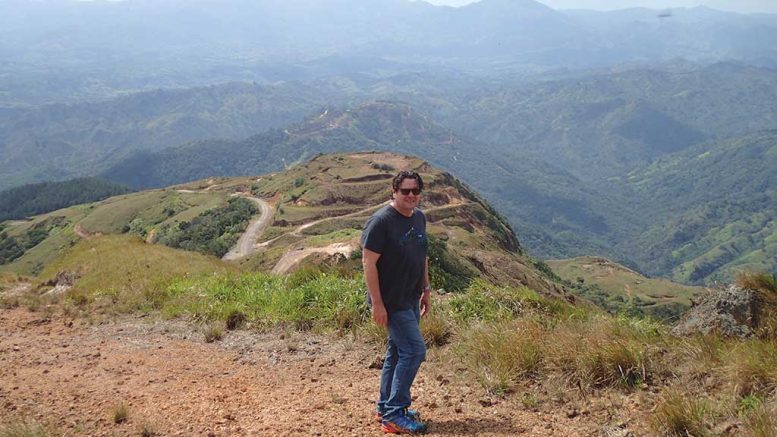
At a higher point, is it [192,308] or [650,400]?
[650,400]

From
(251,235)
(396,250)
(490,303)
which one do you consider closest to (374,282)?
(396,250)

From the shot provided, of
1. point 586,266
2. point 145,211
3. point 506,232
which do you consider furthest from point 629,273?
point 145,211

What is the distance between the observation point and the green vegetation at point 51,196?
13800cm

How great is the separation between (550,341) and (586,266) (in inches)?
4479

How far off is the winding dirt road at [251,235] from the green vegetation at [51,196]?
78514 mm

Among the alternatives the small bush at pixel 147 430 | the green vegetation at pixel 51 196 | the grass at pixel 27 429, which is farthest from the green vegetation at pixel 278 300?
the green vegetation at pixel 51 196

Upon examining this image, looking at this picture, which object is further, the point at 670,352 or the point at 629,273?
the point at 629,273

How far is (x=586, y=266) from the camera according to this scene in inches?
4486

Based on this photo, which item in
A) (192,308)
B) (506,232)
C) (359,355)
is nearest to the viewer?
(359,355)

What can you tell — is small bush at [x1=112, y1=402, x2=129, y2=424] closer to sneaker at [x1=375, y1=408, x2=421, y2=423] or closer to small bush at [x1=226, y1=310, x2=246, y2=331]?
sneaker at [x1=375, y1=408, x2=421, y2=423]

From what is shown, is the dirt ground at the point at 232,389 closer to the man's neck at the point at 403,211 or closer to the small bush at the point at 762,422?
the small bush at the point at 762,422

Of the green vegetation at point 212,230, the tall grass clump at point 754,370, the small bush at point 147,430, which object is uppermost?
the tall grass clump at point 754,370

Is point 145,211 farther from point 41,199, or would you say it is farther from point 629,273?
point 629,273

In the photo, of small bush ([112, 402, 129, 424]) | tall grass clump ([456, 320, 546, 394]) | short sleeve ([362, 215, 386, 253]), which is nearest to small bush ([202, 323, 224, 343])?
small bush ([112, 402, 129, 424])
